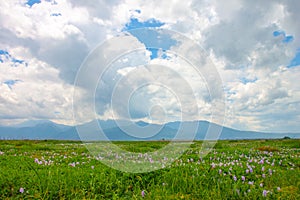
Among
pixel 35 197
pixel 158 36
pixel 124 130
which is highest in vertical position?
pixel 158 36

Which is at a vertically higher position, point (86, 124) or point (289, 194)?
point (86, 124)

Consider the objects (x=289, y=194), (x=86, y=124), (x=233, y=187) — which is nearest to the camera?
(x=289, y=194)

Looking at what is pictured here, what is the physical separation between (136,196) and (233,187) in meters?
2.07

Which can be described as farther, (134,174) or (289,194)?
(134,174)

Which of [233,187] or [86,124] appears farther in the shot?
[86,124]

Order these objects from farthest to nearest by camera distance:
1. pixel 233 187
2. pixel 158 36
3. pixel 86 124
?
1. pixel 158 36
2. pixel 86 124
3. pixel 233 187

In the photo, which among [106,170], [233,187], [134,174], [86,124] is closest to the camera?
[233,187]

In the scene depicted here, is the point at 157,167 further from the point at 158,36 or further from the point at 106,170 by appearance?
the point at 158,36

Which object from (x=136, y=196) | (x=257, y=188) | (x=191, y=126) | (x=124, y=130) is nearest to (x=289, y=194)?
(x=257, y=188)

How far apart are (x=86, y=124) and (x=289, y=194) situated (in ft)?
17.9

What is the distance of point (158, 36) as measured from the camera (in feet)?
27.4

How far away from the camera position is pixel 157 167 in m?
7.16

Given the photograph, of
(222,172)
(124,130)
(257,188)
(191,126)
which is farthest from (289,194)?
(124,130)

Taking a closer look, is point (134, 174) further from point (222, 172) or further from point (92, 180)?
point (222, 172)
